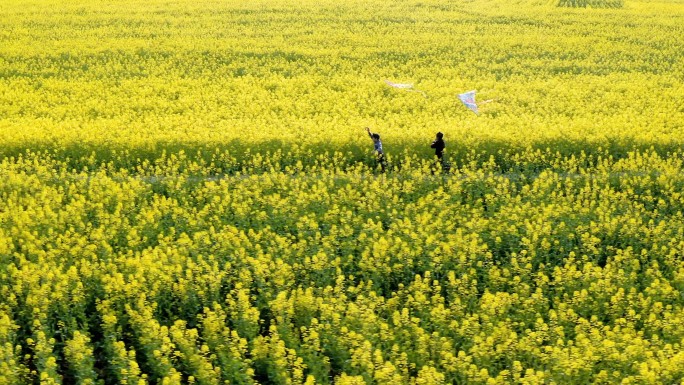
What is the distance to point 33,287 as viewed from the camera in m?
10.8

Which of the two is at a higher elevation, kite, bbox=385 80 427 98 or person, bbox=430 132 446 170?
kite, bbox=385 80 427 98

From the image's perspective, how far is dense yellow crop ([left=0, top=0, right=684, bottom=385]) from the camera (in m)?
9.51

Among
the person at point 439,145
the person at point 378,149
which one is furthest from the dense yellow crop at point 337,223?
the person at point 439,145

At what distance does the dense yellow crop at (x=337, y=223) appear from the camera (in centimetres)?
951

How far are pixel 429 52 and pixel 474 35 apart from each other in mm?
4513

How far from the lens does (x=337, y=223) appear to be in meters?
13.6

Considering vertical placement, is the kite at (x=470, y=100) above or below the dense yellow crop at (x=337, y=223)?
above

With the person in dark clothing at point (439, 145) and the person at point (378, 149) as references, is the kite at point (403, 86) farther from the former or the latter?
the person in dark clothing at point (439, 145)

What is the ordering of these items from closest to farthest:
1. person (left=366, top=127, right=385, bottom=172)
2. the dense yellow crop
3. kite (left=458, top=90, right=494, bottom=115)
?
the dense yellow crop
person (left=366, top=127, right=385, bottom=172)
kite (left=458, top=90, right=494, bottom=115)

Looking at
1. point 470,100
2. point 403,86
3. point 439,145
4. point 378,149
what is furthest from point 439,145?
point 403,86

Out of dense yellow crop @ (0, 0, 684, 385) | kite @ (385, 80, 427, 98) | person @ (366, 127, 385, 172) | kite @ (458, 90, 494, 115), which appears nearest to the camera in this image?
dense yellow crop @ (0, 0, 684, 385)

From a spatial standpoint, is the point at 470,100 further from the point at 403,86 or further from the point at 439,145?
the point at 439,145

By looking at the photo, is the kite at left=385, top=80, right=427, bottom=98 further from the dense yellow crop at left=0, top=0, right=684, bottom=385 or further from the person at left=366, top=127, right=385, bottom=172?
the person at left=366, top=127, right=385, bottom=172

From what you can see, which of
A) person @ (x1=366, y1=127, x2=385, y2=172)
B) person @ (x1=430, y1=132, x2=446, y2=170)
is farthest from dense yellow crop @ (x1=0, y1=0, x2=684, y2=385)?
person @ (x1=430, y1=132, x2=446, y2=170)
